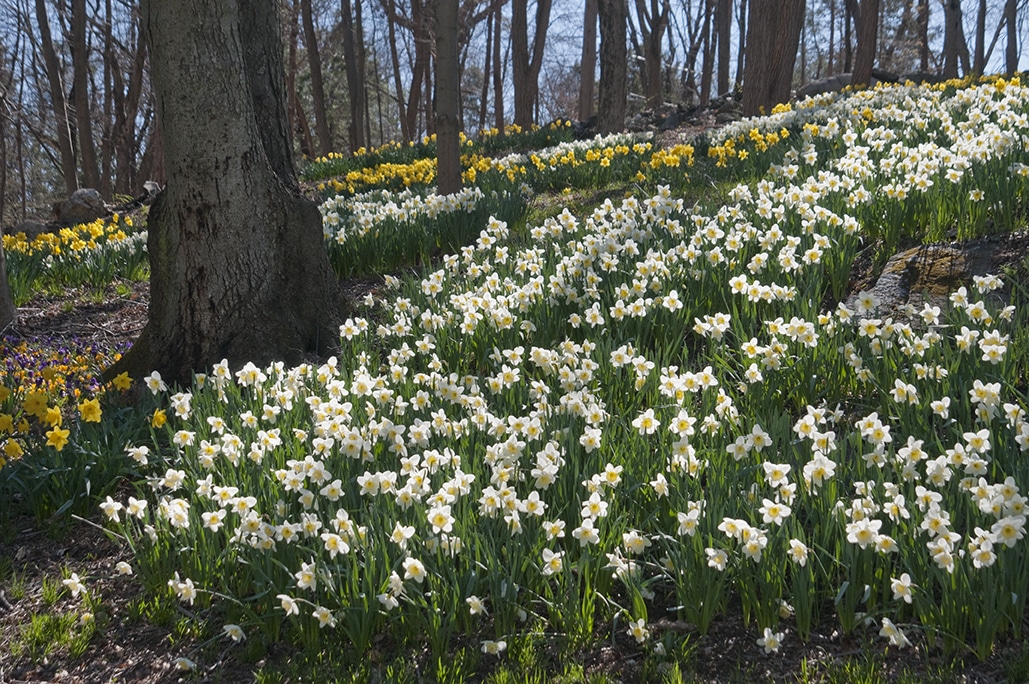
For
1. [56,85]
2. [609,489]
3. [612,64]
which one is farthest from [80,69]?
[609,489]

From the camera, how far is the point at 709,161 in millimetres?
7367

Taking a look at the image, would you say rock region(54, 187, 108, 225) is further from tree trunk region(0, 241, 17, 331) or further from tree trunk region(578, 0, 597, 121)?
tree trunk region(578, 0, 597, 121)

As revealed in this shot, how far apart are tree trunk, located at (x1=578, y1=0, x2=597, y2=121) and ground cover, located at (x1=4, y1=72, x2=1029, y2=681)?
37.1 feet

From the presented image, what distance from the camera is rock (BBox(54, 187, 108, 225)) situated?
1073 centimetres

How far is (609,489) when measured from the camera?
2463 millimetres

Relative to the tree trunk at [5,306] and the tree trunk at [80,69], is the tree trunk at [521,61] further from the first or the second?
the tree trunk at [5,306]

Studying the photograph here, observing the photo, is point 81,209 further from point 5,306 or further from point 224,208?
point 224,208

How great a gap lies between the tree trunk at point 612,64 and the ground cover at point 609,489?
731cm

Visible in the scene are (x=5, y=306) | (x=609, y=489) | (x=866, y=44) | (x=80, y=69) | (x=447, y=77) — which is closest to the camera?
(x=609, y=489)

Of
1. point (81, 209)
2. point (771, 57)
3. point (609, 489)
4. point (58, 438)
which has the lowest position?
point (609, 489)

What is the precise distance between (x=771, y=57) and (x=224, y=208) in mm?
9568

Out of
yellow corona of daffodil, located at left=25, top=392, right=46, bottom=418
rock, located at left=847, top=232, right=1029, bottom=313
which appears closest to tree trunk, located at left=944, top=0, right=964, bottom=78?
rock, located at left=847, top=232, right=1029, bottom=313

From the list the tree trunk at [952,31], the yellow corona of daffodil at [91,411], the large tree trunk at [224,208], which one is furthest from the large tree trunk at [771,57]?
the yellow corona of daffodil at [91,411]

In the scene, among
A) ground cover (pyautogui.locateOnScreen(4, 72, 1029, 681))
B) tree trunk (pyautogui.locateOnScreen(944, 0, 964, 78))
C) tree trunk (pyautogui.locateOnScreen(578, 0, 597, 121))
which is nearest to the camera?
ground cover (pyautogui.locateOnScreen(4, 72, 1029, 681))
